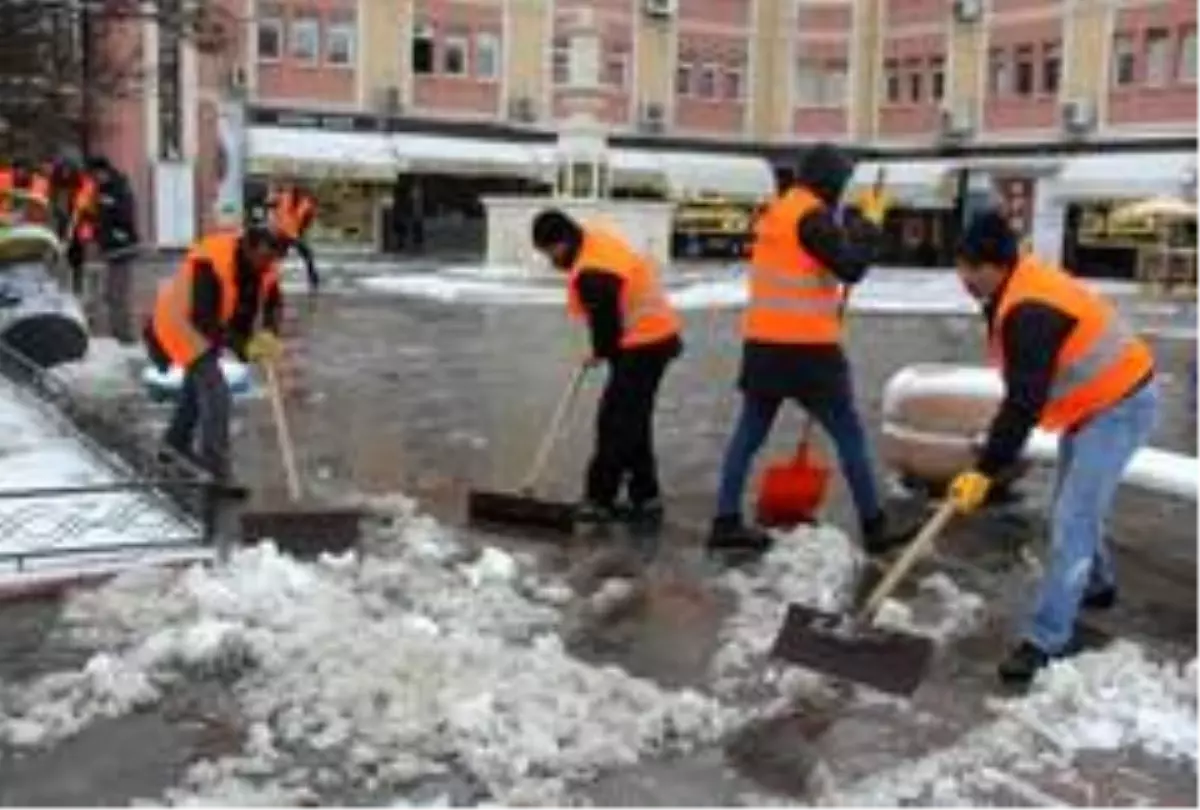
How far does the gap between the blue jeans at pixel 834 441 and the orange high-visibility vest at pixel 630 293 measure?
70 cm

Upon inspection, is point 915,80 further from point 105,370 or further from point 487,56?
point 105,370

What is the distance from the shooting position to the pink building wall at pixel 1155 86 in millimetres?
40875

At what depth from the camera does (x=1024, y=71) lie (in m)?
46.7

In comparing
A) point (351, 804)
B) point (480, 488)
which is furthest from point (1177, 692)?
point (480, 488)

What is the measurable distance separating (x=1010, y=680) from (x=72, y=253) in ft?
49.4

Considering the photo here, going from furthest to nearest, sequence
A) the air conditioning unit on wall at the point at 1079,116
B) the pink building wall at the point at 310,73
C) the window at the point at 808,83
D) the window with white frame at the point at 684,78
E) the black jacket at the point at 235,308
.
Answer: the window at the point at 808,83, the window with white frame at the point at 684,78, the pink building wall at the point at 310,73, the air conditioning unit on wall at the point at 1079,116, the black jacket at the point at 235,308

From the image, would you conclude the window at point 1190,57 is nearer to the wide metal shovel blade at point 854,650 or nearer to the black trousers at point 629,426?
the black trousers at point 629,426

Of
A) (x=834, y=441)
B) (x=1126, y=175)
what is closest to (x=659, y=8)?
(x=1126, y=175)

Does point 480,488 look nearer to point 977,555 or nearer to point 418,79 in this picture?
point 977,555

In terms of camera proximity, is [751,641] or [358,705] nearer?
[358,705]

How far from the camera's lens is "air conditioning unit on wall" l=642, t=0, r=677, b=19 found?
50.7 meters

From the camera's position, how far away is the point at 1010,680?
6.46 m

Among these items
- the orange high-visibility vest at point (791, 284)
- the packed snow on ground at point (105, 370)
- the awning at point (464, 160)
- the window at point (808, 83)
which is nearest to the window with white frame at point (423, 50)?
the awning at point (464, 160)

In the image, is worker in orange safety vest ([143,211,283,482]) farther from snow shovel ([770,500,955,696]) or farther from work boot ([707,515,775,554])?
snow shovel ([770,500,955,696])
